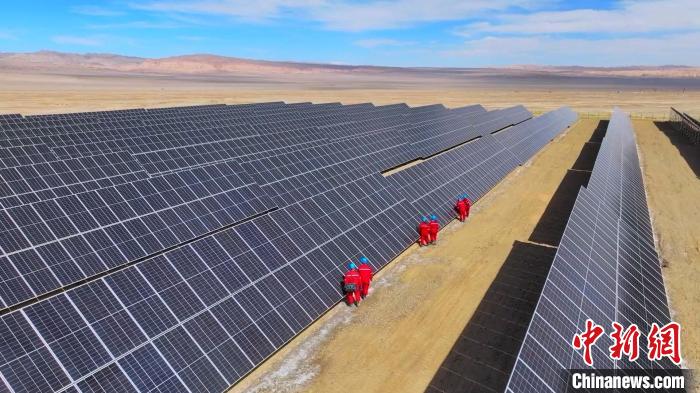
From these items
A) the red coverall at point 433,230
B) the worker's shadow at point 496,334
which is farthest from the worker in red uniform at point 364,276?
the red coverall at point 433,230

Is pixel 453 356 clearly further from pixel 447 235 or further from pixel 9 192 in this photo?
pixel 9 192

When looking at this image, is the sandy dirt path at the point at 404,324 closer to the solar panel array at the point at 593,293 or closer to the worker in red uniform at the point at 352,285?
the worker in red uniform at the point at 352,285

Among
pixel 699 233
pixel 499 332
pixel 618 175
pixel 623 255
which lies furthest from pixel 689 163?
pixel 499 332

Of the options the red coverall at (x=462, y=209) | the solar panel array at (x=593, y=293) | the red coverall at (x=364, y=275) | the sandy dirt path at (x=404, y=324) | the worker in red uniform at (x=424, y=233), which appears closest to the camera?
the solar panel array at (x=593, y=293)

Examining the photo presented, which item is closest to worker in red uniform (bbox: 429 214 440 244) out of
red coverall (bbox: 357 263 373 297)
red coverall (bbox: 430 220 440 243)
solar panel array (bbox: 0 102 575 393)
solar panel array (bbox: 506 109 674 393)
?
red coverall (bbox: 430 220 440 243)

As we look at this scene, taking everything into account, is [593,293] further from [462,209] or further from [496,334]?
[462,209]

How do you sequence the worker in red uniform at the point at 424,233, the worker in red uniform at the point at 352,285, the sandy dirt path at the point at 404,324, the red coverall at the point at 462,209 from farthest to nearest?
the red coverall at the point at 462,209 → the worker in red uniform at the point at 424,233 → the worker in red uniform at the point at 352,285 → the sandy dirt path at the point at 404,324

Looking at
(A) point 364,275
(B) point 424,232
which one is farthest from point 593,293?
(B) point 424,232

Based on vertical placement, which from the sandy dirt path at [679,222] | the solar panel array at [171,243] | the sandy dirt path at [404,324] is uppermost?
the solar panel array at [171,243]
